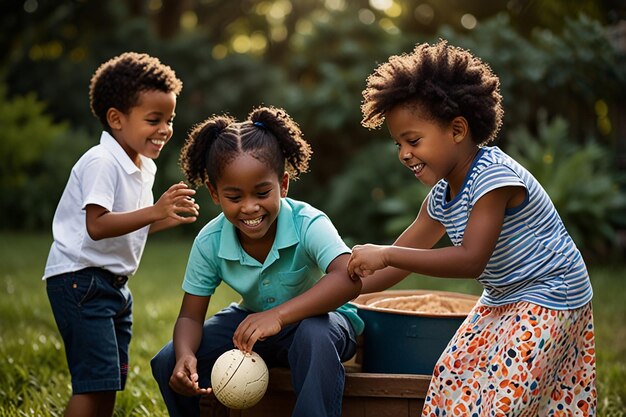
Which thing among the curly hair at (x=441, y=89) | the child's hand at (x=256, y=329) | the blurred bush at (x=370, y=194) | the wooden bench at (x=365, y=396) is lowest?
the blurred bush at (x=370, y=194)

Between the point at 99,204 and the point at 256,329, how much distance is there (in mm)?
857

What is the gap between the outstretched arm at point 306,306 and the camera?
259cm

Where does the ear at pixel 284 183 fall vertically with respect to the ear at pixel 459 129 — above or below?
below

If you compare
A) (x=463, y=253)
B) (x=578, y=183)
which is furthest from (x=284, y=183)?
(x=578, y=183)

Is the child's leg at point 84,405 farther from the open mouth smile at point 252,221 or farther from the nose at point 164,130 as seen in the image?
the nose at point 164,130

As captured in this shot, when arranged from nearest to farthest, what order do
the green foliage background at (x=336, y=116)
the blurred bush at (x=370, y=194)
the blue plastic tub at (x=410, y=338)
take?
the blue plastic tub at (x=410, y=338) < the green foliage background at (x=336, y=116) < the blurred bush at (x=370, y=194)

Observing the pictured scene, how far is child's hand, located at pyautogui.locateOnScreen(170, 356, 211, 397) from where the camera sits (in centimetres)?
261

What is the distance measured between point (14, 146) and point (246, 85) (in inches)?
146

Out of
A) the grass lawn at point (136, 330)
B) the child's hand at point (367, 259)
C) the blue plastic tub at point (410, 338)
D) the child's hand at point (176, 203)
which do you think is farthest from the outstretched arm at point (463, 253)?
the grass lawn at point (136, 330)

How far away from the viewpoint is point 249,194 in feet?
8.86

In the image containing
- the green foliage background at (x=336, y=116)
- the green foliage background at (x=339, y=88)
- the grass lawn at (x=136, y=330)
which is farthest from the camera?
the green foliage background at (x=339, y=88)

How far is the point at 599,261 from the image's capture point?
8258mm

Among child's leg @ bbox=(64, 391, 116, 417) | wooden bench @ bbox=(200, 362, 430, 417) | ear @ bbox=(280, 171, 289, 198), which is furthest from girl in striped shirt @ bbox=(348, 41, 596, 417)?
child's leg @ bbox=(64, 391, 116, 417)

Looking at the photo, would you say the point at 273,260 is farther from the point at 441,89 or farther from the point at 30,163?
the point at 30,163
